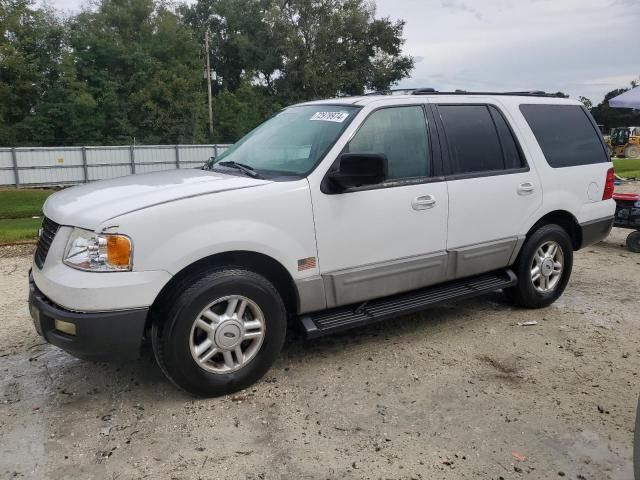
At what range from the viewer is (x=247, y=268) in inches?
146

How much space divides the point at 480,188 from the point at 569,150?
54.3 inches

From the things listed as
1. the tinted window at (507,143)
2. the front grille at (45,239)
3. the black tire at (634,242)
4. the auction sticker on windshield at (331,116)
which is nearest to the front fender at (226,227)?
the front grille at (45,239)

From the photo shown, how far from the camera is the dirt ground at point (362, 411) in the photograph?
2.98 m

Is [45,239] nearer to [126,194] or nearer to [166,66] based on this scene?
[126,194]

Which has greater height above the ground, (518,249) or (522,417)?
(518,249)

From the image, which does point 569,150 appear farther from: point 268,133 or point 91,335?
point 91,335

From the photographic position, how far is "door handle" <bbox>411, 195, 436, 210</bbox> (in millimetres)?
4234

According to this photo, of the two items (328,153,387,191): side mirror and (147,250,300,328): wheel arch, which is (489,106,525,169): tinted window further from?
(147,250,300,328): wheel arch

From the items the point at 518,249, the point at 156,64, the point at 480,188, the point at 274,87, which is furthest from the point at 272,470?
the point at 274,87

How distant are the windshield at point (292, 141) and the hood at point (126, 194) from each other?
0.33 m

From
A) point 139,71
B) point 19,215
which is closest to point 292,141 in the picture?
point 19,215

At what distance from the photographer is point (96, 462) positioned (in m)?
3.00

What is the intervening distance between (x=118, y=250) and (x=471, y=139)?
2989 millimetres

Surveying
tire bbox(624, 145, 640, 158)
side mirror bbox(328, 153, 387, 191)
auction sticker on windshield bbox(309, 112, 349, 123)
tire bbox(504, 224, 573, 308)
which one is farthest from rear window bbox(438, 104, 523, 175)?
tire bbox(624, 145, 640, 158)
